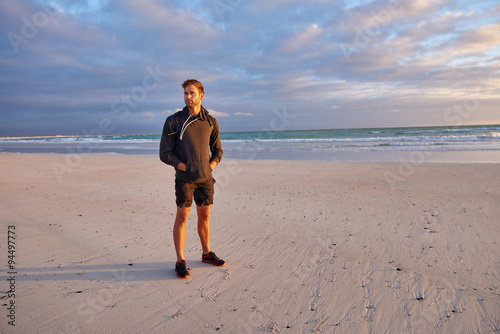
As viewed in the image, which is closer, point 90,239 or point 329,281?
point 329,281

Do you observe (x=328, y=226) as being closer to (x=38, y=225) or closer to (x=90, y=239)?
(x=90, y=239)

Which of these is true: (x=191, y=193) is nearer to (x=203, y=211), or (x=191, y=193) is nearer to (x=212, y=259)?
(x=203, y=211)

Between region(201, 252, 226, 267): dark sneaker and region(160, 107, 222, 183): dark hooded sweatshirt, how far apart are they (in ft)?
3.43

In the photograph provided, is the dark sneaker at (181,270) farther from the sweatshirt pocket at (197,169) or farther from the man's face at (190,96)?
the man's face at (190,96)

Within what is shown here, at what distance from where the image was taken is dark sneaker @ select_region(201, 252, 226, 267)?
3.47m

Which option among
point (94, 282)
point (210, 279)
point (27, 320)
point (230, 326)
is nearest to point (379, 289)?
point (230, 326)

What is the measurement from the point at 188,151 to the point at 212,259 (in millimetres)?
1423

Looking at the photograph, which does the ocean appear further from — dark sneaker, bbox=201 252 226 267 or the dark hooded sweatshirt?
the dark hooded sweatshirt

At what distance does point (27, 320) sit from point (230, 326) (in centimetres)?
179

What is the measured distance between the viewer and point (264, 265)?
349 centimetres

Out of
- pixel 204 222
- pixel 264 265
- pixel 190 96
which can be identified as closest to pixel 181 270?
pixel 204 222

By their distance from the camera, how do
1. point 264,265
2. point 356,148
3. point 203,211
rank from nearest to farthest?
1. point 203,211
2. point 264,265
3. point 356,148

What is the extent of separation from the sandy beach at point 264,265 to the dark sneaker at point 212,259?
73 millimetres

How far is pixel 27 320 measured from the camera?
246cm
